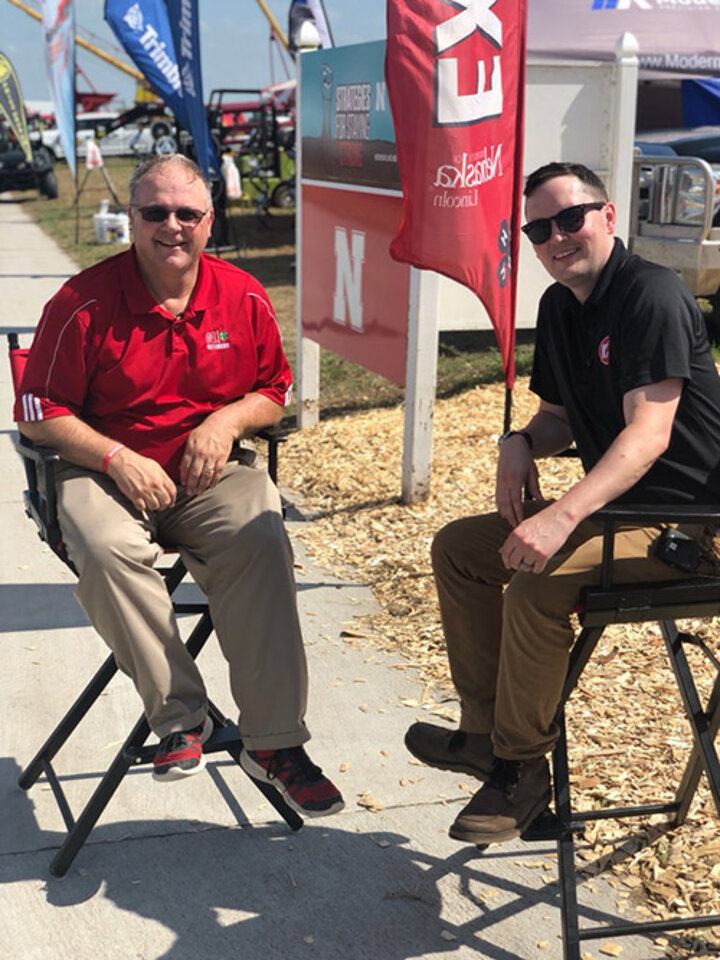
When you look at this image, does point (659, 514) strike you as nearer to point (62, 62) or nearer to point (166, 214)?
point (166, 214)

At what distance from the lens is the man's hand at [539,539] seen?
2695 millimetres

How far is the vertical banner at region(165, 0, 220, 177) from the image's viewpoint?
9.12 meters

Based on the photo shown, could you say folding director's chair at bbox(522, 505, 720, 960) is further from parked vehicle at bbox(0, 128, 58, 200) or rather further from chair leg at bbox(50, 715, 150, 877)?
parked vehicle at bbox(0, 128, 58, 200)

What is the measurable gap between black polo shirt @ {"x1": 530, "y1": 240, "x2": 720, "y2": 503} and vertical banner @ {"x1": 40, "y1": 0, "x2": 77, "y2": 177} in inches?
588

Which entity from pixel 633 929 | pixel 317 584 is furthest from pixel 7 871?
pixel 317 584

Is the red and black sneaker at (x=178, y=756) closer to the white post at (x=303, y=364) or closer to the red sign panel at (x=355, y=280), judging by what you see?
the red sign panel at (x=355, y=280)

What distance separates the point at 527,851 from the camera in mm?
3227

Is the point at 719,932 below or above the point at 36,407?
below

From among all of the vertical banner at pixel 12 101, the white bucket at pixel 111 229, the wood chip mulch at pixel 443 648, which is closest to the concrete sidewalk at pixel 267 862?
the wood chip mulch at pixel 443 648

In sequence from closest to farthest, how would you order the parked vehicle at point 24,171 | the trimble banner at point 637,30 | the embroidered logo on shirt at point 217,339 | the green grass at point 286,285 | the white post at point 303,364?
the embroidered logo on shirt at point 217,339, the white post at point 303,364, the green grass at point 286,285, the trimble banner at point 637,30, the parked vehicle at point 24,171

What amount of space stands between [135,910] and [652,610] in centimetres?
142

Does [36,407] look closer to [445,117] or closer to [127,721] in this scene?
[127,721]

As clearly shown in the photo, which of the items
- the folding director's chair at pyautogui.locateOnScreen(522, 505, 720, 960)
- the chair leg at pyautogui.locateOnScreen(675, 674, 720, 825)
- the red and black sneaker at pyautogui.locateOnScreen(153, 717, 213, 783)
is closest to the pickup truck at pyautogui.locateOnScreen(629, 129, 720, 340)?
the chair leg at pyautogui.locateOnScreen(675, 674, 720, 825)

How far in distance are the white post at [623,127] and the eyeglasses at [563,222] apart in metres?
3.91
